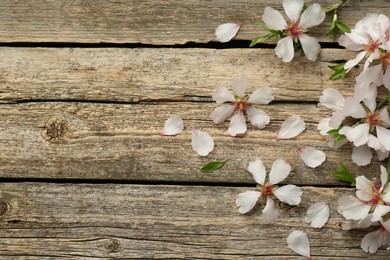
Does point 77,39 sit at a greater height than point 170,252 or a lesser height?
greater

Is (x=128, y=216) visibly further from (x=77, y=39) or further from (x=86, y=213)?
(x=77, y=39)

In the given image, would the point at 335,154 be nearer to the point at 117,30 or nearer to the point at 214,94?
the point at 214,94

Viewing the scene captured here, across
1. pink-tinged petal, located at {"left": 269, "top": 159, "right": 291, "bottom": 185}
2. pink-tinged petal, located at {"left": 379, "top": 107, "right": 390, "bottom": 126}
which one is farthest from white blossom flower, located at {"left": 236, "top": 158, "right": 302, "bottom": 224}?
pink-tinged petal, located at {"left": 379, "top": 107, "right": 390, "bottom": 126}

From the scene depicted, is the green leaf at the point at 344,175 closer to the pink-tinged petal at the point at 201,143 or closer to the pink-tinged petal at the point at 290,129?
the pink-tinged petal at the point at 290,129

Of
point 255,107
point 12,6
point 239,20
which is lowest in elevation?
point 255,107

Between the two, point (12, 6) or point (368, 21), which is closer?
point (368, 21)

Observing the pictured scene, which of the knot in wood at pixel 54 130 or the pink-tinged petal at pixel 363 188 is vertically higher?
the knot in wood at pixel 54 130

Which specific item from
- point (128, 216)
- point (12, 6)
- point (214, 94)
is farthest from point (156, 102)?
point (12, 6)

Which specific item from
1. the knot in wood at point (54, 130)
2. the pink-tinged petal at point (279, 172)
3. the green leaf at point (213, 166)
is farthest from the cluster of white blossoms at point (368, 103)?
the knot in wood at point (54, 130)
